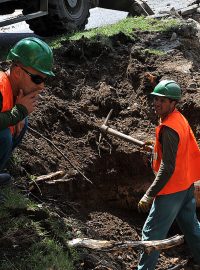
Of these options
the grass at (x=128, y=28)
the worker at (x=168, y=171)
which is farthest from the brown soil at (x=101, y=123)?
the worker at (x=168, y=171)

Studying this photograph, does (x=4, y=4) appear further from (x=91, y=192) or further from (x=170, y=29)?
(x=91, y=192)

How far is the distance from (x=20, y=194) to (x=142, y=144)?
1.73 m

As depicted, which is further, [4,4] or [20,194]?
[4,4]

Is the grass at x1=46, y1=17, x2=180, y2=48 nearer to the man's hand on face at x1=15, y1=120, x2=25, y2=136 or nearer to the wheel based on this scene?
the wheel

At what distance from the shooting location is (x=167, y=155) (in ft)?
16.2

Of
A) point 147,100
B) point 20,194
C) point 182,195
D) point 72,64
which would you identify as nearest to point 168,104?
point 182,195

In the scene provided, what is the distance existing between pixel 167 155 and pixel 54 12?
597 cm

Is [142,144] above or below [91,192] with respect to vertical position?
above

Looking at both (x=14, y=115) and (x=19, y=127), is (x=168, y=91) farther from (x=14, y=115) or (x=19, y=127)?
(x=14, y=115)

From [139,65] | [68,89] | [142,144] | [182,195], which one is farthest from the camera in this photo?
[139,65]

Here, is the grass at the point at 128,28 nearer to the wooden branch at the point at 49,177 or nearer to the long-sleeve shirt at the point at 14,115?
the wooden branch at the point at 49,177

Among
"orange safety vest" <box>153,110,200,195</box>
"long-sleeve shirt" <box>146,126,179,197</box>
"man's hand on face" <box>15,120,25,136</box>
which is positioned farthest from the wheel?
"man's hand on face" <box>15,120,25,136</box>

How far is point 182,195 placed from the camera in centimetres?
522

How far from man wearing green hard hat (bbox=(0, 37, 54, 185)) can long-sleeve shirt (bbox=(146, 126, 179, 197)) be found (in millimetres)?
1336
